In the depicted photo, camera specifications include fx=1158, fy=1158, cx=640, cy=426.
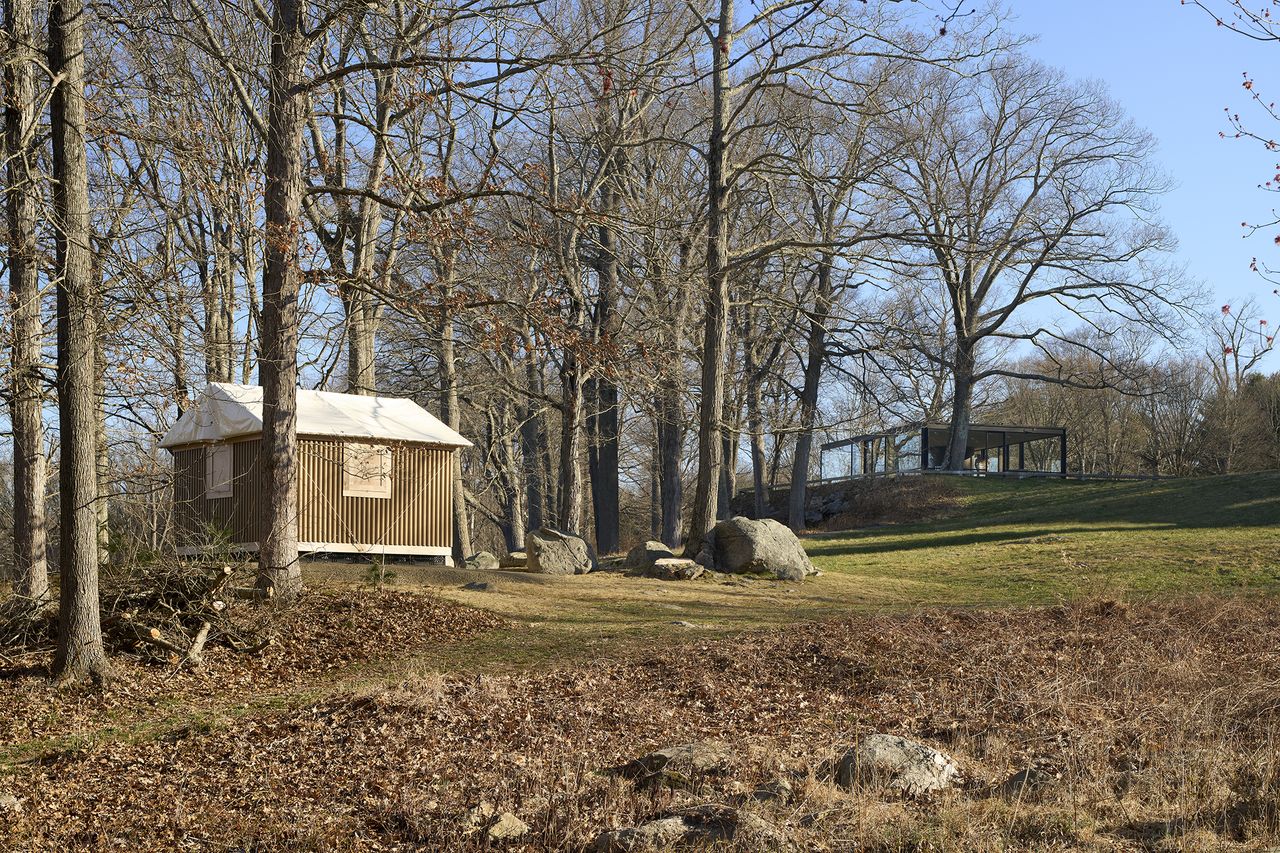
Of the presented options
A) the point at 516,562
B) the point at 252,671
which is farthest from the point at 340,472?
the point at 252,671

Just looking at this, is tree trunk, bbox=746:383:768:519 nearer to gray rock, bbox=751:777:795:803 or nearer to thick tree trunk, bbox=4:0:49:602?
thick tree trunk, bbox=4:0:49:602

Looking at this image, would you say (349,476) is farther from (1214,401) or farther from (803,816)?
(1214,401)

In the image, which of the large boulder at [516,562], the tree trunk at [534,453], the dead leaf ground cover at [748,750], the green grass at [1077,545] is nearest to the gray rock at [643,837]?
the dead leaf ground cover at [748,750]

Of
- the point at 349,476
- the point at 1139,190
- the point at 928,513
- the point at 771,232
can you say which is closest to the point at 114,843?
the point at 349,476

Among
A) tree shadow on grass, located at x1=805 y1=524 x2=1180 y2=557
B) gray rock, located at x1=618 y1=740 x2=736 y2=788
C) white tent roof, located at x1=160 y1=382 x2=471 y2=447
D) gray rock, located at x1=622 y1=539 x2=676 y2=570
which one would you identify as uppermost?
white tent roof, located at x1=160 y1=382 x2=471 y2=447

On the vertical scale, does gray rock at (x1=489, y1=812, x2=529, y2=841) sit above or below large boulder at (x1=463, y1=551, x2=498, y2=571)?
below

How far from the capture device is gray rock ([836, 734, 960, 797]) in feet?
21.3

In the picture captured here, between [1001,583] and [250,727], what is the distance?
1393cm

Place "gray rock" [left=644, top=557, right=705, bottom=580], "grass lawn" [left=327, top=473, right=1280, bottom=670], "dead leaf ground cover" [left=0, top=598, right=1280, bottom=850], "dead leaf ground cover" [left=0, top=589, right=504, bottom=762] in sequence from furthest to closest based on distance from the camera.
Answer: "gray rock" [left=644, top=557, right=705, bottom=580] → "grass lawn" [left=327, top=473, right=1280, bottom=670] → "dead leaf ground cover" [left=0, top=589, right=504, bottom=762] → "dead leaf ground cover" [left=0, top=598, right=1280, bottom=850]

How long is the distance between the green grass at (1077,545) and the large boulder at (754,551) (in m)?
1.27

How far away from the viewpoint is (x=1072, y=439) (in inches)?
2094

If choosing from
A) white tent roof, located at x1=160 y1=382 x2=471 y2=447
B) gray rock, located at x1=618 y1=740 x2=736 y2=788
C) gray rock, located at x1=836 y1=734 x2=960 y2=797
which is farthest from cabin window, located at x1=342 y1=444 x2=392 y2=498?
gray rock, located at x1=836 y1=734 x2=960 y2=797

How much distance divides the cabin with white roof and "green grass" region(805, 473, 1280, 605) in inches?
285

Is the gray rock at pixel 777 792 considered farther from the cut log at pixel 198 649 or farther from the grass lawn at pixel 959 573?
the cut log at pixel 198 649
